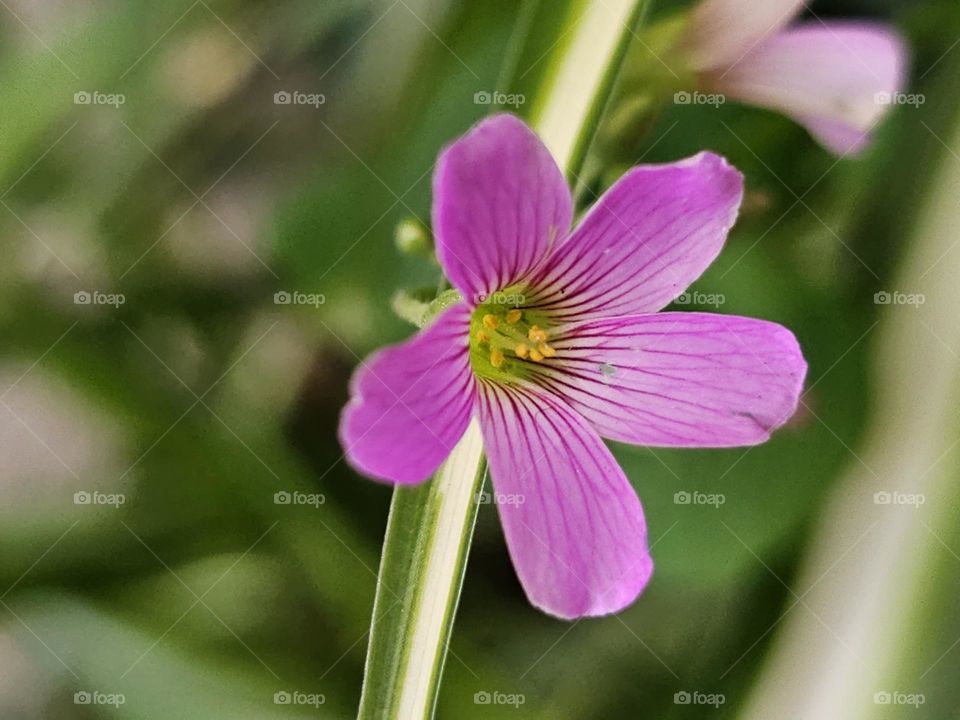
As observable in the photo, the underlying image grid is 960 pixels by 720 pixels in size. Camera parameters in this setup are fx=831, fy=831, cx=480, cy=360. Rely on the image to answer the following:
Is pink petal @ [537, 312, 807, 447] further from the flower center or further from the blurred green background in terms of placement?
the blurred green background

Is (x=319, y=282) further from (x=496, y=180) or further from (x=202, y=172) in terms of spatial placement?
(x=496, y=180)

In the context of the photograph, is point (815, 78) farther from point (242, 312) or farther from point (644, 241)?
point (242, 312)

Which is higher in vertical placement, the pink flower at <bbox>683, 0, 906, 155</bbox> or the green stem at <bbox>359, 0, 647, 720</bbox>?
the pink flower at <bbox>683, 0, 906, 155</bbox>

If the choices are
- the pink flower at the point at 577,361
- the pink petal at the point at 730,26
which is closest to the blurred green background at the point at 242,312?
the pink petal at the point at 730,26

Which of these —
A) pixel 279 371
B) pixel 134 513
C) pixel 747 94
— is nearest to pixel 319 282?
pixel 279 371

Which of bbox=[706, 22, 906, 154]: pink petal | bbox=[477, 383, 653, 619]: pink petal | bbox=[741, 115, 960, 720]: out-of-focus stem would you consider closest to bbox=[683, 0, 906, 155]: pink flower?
bbox=[706, 22, 906, 154]: pink petal

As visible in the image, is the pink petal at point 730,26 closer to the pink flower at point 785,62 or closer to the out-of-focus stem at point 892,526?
the pink flower at point 785,62
